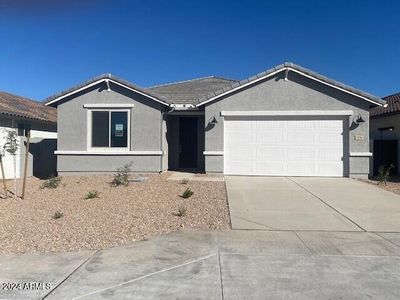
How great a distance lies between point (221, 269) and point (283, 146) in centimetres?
1033

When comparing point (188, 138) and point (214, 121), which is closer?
point (214, 121)

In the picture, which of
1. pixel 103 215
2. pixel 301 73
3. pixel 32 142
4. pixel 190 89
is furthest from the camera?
pixel 190 89

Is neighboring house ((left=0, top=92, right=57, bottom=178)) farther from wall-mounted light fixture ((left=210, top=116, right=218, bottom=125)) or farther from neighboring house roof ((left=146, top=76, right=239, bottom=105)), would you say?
wall-mounted light fixture ((left=210, top=116, right=218, bottom=125))

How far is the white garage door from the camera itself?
14.7 metres

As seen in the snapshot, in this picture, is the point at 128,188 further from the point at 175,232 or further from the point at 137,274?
the point at 137,274

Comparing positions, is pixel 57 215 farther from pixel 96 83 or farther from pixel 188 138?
pixel 188 138

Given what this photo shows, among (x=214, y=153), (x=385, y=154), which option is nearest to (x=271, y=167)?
(x=214, y=153)

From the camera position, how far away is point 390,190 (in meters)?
12.0

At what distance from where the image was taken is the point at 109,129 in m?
15.2

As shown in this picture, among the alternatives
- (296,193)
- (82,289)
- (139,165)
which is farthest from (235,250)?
(139,165)

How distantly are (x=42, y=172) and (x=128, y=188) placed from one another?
7491 millimetres

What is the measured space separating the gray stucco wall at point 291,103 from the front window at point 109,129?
334 cm

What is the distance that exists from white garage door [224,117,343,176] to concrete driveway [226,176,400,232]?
131 centimetres

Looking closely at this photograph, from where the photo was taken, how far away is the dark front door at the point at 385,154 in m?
16.7
